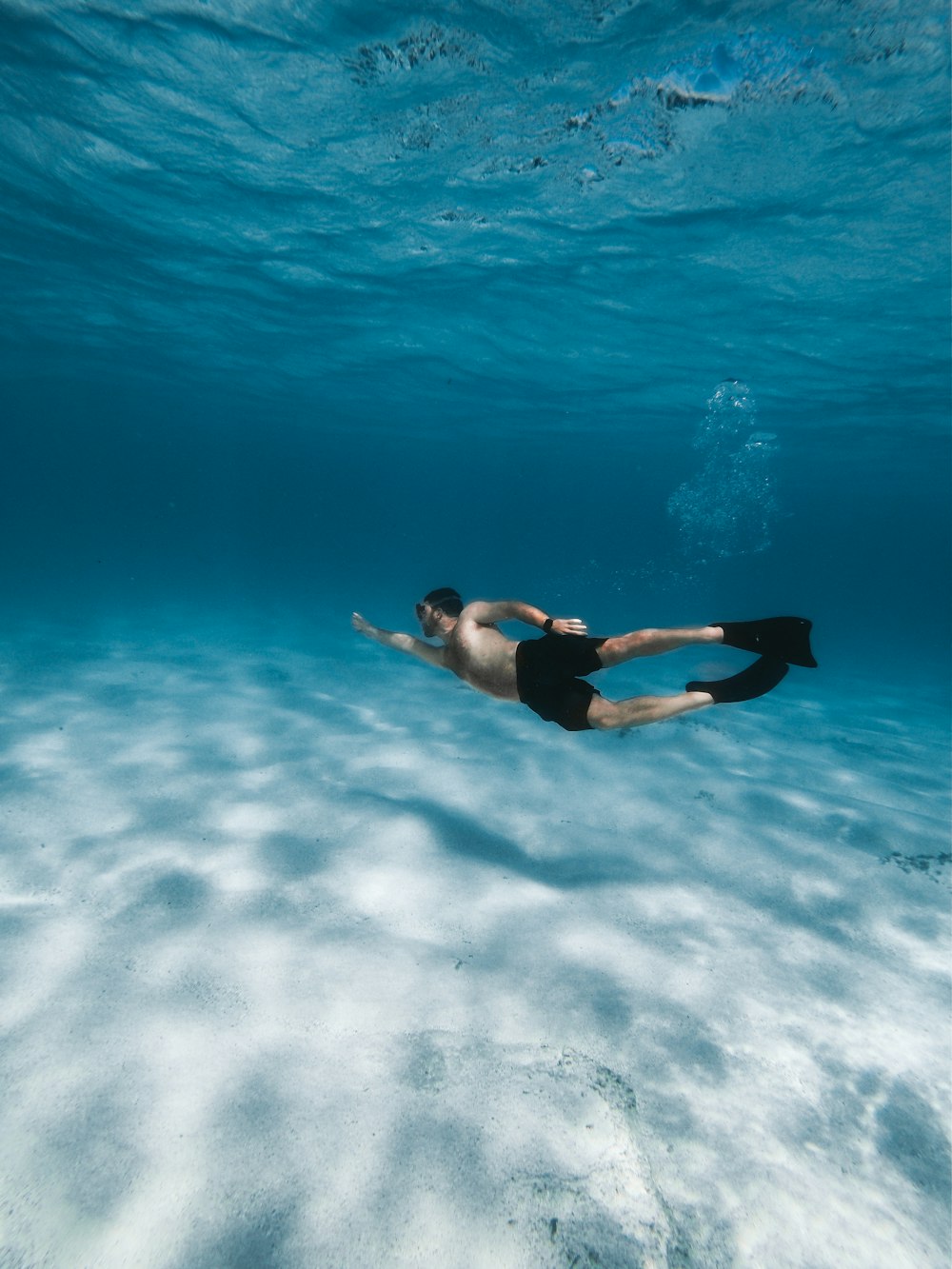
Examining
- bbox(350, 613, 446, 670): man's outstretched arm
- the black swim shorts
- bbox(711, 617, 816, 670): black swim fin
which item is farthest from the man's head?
bbox(711, 617, 816, 670): black swim fin

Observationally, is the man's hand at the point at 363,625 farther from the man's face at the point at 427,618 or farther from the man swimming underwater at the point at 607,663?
the man swimming underwater at the point at 607,663

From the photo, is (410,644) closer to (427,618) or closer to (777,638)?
(427,618)

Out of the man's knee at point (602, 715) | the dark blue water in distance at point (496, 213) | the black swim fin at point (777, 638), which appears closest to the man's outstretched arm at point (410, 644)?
the man's knee at point (602, 715)

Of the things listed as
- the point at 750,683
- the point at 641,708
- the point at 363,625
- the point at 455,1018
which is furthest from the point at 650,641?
the point at 455,1018

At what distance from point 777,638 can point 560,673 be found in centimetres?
192

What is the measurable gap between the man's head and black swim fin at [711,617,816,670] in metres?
2.57

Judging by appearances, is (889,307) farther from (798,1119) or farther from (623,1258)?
(623,1258)

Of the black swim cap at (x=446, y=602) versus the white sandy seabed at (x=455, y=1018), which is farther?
the black swim cap at (x=446, y=602)

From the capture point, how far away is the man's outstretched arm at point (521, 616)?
505 centimetres

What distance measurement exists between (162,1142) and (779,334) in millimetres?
22941

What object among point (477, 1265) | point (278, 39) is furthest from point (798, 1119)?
point (278, 39)

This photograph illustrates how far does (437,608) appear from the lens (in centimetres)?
635

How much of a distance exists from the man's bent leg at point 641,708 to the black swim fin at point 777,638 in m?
0.56

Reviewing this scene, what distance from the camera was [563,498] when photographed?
319 ft
